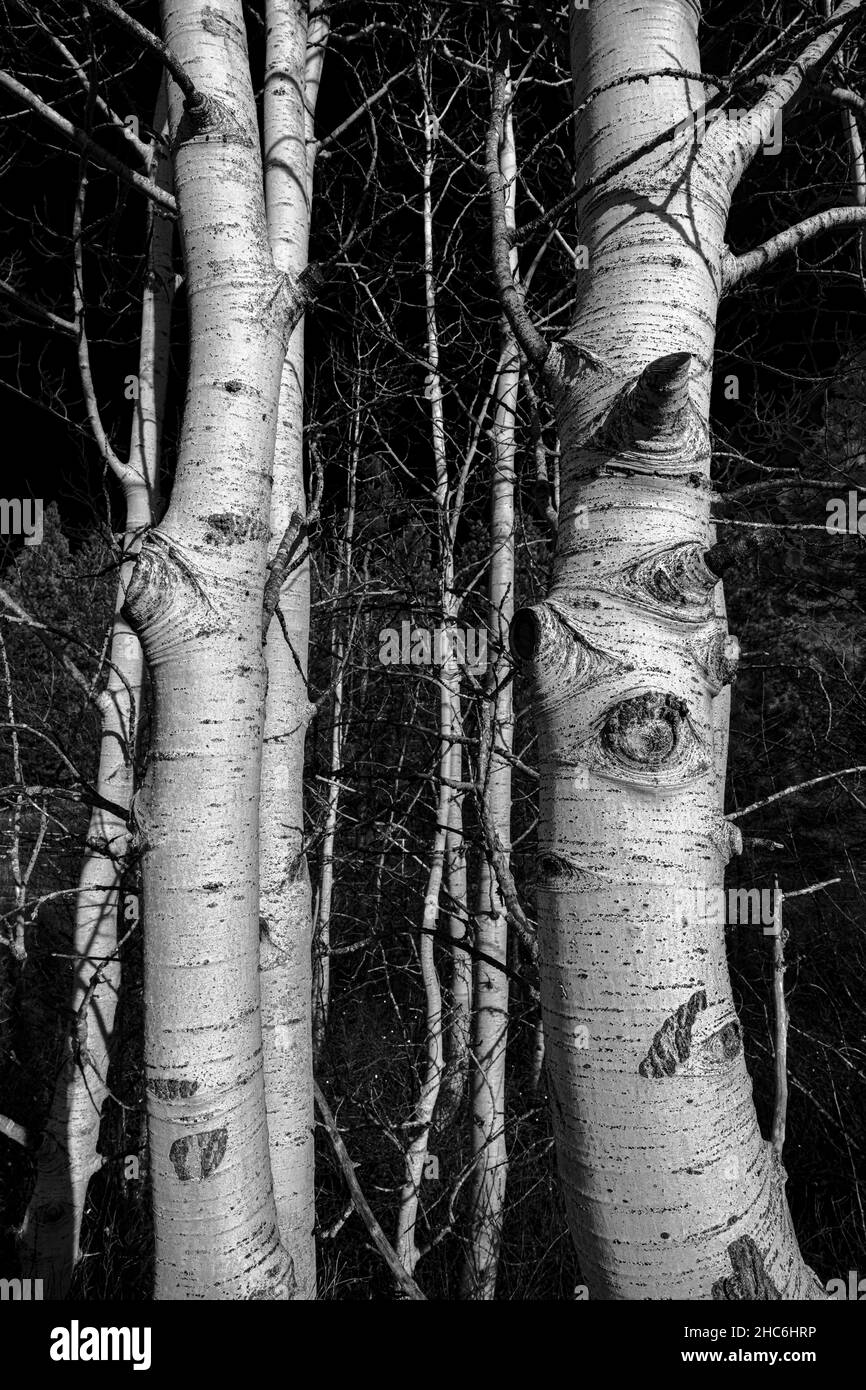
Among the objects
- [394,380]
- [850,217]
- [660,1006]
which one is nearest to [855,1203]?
[660,1006]

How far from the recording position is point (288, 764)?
6.51 feet

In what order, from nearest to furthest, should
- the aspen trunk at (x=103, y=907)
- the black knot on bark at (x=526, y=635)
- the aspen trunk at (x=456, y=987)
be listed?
the black knot on bark at (x=526, y=635) → the aspen trunk at (x=103, y=907) → the aspen trunk at (x=456, y=987)

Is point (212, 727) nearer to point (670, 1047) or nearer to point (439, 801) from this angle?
point (670, 1047)

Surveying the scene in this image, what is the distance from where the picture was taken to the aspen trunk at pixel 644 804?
32.8 inches

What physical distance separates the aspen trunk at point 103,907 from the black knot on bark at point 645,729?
192 centimetres

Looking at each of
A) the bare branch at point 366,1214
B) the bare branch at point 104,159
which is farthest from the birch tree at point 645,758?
the bare branch at point 366,1214

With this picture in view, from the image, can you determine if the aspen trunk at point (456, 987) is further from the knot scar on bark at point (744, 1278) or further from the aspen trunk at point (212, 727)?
the knot scar on bark at point (744, 1278)

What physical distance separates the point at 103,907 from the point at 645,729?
2.50 meters

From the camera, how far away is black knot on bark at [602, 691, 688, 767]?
0.88m

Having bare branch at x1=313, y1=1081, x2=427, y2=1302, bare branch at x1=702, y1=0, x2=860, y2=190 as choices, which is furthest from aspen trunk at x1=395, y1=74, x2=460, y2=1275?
bare branch at x1=702, y1=0, x2=860, y2=190

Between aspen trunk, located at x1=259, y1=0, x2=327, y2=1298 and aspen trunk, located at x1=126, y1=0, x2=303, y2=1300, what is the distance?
0.26 metres

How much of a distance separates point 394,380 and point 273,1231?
14.2 feet

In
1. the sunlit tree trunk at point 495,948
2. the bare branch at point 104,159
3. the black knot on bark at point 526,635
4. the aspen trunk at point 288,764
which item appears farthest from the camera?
the sunlit tree trunk at point 495,948

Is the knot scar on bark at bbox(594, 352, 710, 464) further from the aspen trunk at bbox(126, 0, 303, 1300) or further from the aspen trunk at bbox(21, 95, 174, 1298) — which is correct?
the aspen trunk at bbox(21, 95, 174, 1298)
